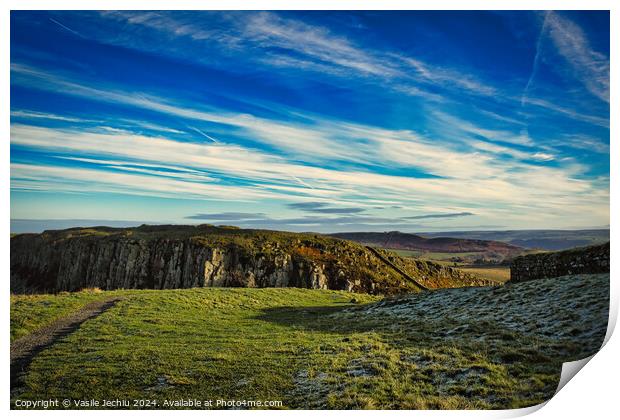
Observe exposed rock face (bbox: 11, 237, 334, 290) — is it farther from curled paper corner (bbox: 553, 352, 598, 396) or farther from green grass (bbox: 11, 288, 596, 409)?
curled paper corner (bbox: 553, 352, 598, 396)

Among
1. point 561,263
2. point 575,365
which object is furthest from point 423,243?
point 575,365

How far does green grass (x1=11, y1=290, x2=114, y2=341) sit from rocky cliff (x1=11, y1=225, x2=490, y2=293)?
19.3m

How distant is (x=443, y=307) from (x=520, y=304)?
2.91 metres

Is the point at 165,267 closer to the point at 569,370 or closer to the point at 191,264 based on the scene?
the point at 191,264

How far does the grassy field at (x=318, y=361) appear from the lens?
841 centimetres

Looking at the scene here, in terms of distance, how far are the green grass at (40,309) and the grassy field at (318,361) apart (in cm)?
13

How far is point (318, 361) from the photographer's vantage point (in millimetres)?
9914

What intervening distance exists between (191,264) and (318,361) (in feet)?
109

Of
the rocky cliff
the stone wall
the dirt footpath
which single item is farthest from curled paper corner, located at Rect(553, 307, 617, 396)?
the rocky cliff

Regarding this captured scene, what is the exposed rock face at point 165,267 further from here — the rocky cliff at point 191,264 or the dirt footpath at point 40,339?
the dirt footpath at point 40,339

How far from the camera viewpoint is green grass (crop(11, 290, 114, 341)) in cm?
1262

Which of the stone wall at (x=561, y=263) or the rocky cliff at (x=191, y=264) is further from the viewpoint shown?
the rocky cliff at (x=191, y=264)

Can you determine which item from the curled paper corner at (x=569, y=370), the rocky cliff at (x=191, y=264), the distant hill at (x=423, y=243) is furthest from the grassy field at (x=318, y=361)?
the rocky cliff at (x=191, y=264)
